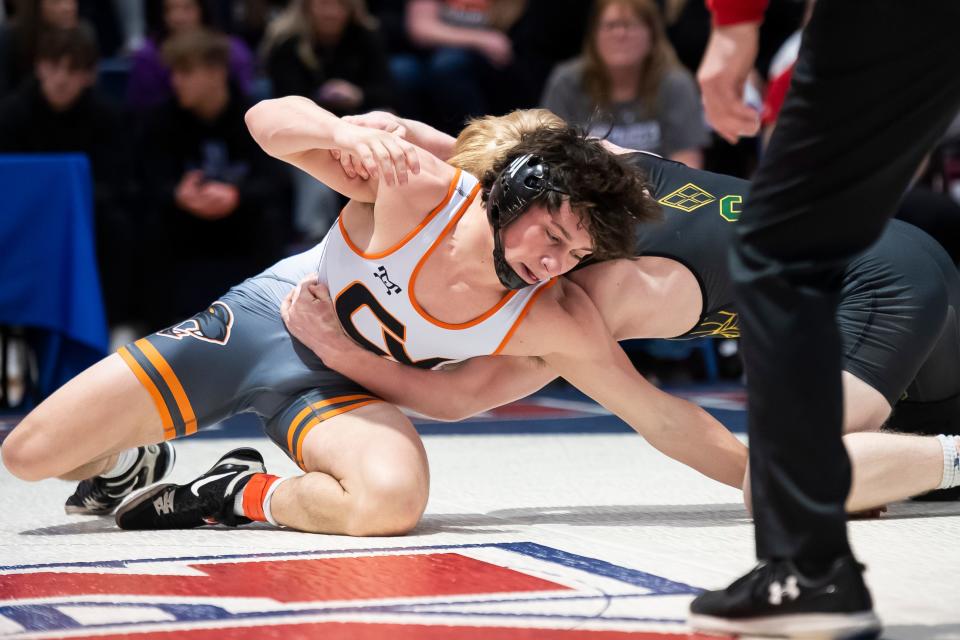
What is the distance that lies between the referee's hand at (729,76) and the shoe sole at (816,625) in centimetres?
145

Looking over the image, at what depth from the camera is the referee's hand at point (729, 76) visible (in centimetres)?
288

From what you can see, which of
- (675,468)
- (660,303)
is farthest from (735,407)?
(660,303)

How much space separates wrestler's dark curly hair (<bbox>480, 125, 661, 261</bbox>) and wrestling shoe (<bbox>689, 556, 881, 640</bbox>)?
0.99 meters

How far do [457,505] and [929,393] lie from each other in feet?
3.80

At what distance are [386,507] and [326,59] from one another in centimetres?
433

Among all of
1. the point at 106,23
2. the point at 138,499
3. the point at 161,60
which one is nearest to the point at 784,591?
the point at 138,499

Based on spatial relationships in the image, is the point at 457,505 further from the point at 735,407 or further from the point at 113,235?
the point at 113,235

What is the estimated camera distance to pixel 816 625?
1755 millimetres

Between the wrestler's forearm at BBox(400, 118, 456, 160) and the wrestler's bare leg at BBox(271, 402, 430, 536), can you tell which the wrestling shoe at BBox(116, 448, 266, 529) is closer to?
the wrestler's bare leg at BBox(271, 402, 430, 536)

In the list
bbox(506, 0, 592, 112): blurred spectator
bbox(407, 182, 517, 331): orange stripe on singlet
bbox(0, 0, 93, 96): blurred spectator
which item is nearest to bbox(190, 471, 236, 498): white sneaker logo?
bbox(407, 182, 517, 331): orange stripe on singlet

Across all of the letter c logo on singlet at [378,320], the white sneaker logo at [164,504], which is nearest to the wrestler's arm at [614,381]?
the letter c logo on singlet at [378,320]

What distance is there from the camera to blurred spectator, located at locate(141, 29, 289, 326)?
241 inches

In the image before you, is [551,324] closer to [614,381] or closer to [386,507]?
[614,381]

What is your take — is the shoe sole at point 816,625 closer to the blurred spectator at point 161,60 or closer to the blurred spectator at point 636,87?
the blurred spectator at point 636,87
